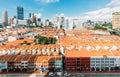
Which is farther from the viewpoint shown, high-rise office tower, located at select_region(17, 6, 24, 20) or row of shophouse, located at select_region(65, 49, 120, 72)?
high-rise office tower, located at select_region(17, 6, 24, 20)

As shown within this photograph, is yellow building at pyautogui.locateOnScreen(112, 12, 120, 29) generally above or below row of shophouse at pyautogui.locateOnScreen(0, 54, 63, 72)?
above

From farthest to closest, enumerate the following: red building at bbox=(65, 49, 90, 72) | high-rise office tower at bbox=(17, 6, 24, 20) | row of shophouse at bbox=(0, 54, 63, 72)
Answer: high-rise office tower at bbox=(17, 6, 24, 20), row of shophouse at bbox=(0, 54, 63, 72), red building at bbox=(65, 49, 90, 72)

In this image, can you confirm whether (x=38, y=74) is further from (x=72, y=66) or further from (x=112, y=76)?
(x=112, y=76)

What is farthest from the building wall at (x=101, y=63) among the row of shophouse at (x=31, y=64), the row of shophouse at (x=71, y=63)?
the row of shophouse at (x=31, y=64)

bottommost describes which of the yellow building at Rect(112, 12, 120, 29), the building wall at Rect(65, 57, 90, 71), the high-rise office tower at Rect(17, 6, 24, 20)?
the building wall at Rect(65, 57, 90, 71)

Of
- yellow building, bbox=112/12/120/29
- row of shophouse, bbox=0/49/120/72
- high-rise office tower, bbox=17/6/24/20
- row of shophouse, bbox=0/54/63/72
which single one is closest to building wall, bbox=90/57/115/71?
row of shophouse, bbox=0/49/120/72

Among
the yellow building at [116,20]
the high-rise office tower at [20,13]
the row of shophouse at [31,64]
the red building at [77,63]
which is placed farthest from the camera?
the high-rise office tower at [20,13]

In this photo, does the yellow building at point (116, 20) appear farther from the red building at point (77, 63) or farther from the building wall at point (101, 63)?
the red building at point (77, 63)

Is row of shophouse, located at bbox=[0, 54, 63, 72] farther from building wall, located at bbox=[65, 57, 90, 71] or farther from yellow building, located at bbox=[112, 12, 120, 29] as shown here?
yellow building, located at bbox=[112, 12, 120, 29]

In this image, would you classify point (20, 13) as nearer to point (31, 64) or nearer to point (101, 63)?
point (31, 64)

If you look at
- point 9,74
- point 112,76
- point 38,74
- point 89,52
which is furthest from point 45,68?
point 112,76

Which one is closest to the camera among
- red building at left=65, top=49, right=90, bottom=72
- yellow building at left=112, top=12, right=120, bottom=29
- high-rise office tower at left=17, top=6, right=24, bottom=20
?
red building at left=65, top=49, right=90, bottom=72
